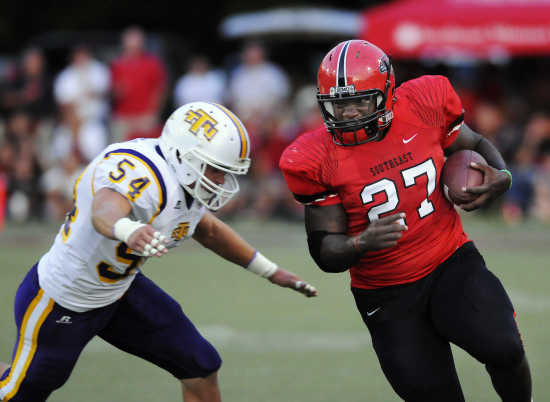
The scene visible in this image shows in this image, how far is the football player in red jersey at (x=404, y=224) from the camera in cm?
393

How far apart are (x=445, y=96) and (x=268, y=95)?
8060 millimetres

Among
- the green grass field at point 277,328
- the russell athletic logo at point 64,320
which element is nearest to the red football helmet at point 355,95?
the russell athletic logo at point 64,320

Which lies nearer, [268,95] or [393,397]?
[393,397]

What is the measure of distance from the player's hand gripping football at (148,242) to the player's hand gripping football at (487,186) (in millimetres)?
1421

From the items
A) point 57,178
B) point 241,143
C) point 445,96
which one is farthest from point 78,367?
point 57,178

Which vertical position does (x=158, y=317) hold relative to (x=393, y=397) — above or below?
above

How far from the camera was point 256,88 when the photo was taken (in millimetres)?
12195

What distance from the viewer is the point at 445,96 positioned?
4262mm

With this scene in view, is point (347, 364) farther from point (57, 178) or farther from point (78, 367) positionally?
point (57, 178)

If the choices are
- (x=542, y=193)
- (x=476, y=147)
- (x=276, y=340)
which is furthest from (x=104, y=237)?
(x=542, y=193)

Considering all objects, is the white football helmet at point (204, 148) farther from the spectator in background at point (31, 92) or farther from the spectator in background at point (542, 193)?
the spectator in background at point (31, 92)

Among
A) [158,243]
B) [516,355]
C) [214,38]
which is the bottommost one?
[214,38]

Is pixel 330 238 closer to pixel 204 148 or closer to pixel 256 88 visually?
pixel 204 148

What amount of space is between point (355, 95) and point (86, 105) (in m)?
8.53
